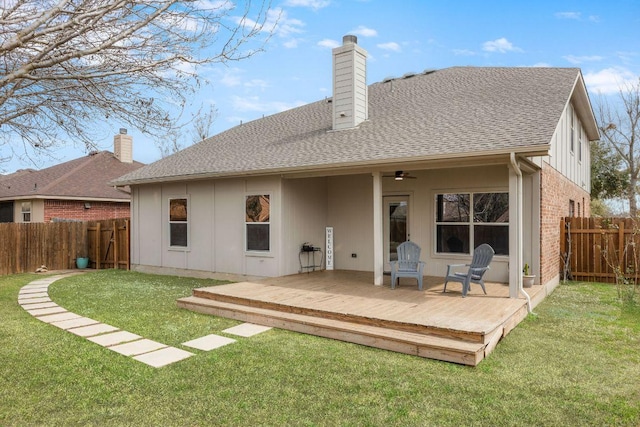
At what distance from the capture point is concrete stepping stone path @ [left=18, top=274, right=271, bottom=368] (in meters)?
4.96

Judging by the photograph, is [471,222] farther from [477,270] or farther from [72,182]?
[72,182]

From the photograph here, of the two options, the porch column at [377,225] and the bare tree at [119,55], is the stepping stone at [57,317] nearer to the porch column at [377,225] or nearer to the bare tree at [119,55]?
the bare tree at [119,55]

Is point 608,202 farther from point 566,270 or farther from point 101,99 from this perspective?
point 101,99

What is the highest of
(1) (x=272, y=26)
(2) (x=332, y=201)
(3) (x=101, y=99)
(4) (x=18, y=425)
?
(1) (x=272, y=26)

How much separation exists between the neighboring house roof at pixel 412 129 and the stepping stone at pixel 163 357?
178 inches

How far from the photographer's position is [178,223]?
453 inches

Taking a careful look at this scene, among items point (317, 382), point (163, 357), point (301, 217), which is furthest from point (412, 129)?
point (163, 357)

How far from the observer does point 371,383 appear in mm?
4094

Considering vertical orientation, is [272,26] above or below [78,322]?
above

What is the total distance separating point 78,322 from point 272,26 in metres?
5.28

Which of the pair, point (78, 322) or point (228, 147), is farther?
point (228, 147)

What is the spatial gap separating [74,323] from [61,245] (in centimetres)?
899

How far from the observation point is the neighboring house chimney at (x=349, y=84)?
10.2 meters

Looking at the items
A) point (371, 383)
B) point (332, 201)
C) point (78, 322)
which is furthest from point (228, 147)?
point (371, 383)
